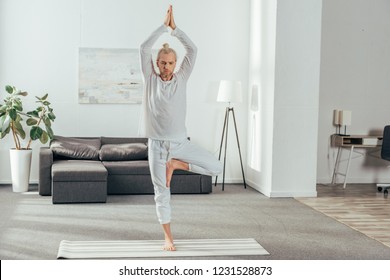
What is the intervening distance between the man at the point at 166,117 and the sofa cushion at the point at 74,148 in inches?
144

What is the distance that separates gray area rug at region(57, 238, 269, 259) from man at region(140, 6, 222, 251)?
29cm

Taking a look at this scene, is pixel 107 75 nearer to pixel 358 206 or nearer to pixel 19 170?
pixel 19 170

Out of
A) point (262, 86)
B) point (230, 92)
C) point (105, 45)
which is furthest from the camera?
point (105, 45)

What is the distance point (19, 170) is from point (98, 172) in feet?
4.59

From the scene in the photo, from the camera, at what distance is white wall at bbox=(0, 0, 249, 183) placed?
364 inches

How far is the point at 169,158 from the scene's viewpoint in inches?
207

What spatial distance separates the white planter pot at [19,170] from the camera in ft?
28.4

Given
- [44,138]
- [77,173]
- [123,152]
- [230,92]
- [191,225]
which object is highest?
[230,92]

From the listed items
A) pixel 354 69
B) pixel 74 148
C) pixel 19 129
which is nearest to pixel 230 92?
pixel 354 69

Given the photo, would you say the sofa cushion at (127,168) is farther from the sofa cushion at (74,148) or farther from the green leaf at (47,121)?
the green leaf at (47,121)

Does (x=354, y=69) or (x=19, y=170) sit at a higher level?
(x=354, y=69)

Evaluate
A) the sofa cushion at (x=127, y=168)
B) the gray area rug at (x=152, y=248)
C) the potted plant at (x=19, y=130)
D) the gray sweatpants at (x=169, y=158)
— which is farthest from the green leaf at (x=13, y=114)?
the gray sweatpants at (x=169, y=158)

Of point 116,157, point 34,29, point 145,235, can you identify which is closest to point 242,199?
point 116,157

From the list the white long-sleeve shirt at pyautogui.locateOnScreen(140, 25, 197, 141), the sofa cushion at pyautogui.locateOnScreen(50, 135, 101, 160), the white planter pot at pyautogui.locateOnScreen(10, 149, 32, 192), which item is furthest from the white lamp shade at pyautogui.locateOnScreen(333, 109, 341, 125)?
the white long-sleeve shirt at pyautogui.locateOnScreen(140, 25, 197, 141)
